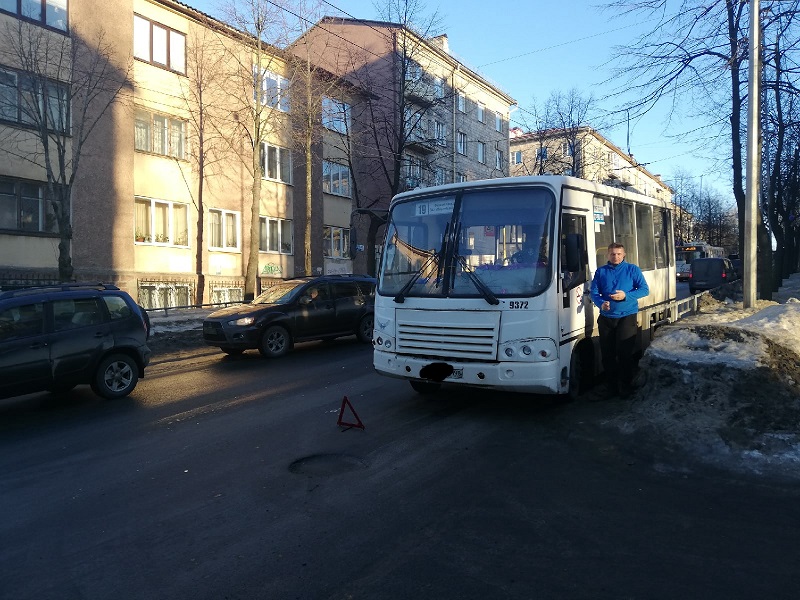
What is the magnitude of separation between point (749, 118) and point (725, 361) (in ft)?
22.7

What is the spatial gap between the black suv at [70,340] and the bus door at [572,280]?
21.0ft

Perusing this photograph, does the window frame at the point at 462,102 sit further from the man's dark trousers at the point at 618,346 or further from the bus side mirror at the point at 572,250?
the bus side mirror at the point at 572,250

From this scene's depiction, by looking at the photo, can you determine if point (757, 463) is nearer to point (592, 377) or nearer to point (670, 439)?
point (670, 439)

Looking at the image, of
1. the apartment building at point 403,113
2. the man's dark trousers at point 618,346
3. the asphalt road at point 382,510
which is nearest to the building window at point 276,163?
the apartment building at point 403,113

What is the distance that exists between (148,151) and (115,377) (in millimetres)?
14589

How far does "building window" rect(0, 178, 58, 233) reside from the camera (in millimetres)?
17531

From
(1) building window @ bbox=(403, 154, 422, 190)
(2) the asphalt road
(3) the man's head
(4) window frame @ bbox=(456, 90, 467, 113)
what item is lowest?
(2) the asphalt road

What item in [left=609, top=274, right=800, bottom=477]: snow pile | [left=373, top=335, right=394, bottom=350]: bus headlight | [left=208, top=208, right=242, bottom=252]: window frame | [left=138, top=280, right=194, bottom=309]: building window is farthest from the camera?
[left=208, top=208, right=242, bottom=252]: window frame

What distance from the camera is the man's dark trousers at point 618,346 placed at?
23.8 ft

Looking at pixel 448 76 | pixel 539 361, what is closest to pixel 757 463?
pixel 539 361

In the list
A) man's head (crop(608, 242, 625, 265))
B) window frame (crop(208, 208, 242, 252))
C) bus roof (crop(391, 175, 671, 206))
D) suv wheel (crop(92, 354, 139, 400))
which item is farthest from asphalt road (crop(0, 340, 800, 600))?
window frame (crop(208, 208, 242, 252))

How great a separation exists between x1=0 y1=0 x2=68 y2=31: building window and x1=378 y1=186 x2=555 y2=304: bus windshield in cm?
1646

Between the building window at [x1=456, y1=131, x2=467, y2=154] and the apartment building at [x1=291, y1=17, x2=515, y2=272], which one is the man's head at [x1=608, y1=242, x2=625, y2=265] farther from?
the building window at [x1=456, y1=131, x2=467, y2=154]

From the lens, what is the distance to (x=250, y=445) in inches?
246
